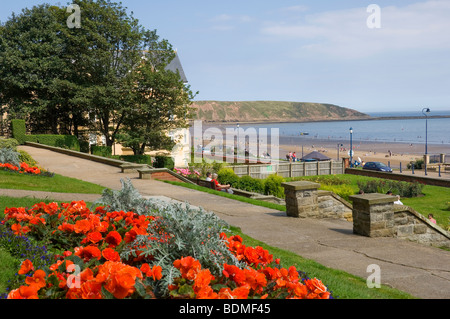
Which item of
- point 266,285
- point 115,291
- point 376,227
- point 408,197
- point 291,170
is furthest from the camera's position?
point 291,170

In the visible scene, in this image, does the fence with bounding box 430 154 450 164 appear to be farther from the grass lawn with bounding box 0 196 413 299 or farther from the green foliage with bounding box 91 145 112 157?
the grass lawn with bounding box 0 196 413 299

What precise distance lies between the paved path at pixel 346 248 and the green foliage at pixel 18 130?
83.8 ft

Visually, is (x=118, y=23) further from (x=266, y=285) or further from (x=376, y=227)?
(x=266, y=285)

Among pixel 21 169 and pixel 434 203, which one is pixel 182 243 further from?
pixel 434 203

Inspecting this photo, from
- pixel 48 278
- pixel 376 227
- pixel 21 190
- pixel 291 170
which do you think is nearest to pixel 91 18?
pixel 291 170

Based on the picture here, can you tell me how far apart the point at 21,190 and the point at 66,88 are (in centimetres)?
2514

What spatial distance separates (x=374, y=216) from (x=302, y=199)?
2119 millimetres

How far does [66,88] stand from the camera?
35375 millimetres

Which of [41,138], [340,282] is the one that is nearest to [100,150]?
[41,138]

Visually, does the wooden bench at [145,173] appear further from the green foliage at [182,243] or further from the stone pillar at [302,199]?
the green foliage at [182,243]

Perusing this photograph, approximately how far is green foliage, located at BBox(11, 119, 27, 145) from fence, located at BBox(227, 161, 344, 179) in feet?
58.6

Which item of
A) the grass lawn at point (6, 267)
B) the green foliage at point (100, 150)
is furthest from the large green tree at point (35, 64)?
the grass lawn at point (6, 267)

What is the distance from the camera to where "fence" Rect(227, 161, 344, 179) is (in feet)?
103

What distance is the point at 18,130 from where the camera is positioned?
34.5 metres
